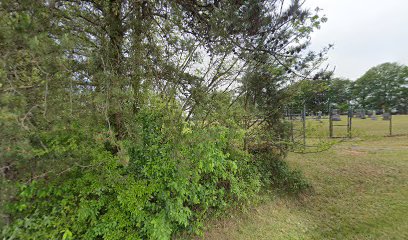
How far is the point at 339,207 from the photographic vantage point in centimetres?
359

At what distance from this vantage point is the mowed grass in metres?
2.94

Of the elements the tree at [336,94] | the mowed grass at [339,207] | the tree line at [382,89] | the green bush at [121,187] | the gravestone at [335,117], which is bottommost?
the mowed grass at [339,207]

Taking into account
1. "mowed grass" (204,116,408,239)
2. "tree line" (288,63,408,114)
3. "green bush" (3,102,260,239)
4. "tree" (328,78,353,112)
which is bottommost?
"mowed grass" (204,116,408,239)

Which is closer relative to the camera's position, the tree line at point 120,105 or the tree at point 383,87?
the tree line at point 120,105

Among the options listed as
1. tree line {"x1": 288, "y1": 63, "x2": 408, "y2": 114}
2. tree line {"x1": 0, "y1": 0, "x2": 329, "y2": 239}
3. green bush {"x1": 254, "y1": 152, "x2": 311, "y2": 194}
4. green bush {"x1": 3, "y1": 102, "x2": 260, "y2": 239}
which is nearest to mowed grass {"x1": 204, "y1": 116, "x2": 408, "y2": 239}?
green bush {"x1": 254, "y1": 152, "x2": 311, "y2": 194}

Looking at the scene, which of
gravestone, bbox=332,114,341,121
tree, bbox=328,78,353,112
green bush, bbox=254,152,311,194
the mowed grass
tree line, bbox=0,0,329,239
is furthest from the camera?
gravestone, bbox=332,114,341,121

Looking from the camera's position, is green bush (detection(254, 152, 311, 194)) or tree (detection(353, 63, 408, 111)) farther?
tree (detection(353, 63, 408, 111))

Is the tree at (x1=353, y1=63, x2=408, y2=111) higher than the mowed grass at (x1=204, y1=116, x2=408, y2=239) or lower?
higher

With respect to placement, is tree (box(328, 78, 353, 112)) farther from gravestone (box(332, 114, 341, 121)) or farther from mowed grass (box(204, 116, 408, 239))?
mowed grass (box(204, 116, 408, 239))

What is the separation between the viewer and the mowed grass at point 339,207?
2939mm

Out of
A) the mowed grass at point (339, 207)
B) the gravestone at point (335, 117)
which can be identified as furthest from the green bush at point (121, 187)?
the gravestone at point (335, 117)

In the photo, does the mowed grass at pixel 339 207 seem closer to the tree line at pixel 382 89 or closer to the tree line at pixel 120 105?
the tree line at pixel 120 105

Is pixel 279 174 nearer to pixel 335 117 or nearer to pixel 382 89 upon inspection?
pixel 335 117

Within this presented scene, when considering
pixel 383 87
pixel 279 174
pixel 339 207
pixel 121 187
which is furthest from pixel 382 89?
pixel 121 187
